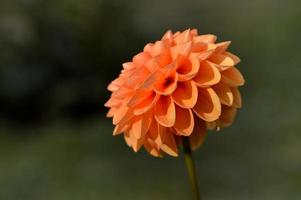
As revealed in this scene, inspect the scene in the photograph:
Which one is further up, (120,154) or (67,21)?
(67,21)

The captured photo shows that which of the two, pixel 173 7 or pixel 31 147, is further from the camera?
pixel 173 7

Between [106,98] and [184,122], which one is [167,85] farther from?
[106,98]

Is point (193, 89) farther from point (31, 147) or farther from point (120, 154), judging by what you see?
point (31, 147)

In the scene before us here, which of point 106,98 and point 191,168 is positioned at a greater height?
point 106,98

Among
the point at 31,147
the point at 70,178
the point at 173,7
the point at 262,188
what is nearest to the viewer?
the point at 262,188

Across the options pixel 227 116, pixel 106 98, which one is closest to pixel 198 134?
pixel 227 116

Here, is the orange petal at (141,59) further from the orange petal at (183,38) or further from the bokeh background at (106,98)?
the bokeh background at (106,98)

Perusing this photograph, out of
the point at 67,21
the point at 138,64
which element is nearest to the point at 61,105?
the point at 67,21

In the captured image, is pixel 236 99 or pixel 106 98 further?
pixel 106 98
